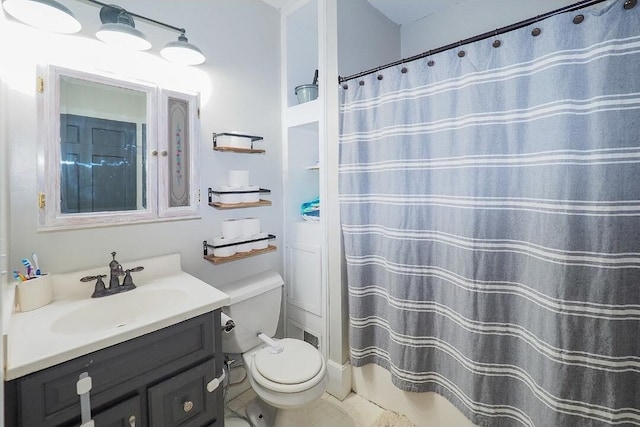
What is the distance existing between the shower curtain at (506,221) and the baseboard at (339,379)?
0.68ft

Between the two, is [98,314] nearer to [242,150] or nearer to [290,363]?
[290,363]

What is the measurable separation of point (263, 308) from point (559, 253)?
1.42m

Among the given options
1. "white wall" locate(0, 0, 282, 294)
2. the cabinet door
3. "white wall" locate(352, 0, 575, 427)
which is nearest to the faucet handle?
"white wall" locate(0, 0, 282, 294)

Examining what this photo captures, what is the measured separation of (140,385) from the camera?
3.42 ft

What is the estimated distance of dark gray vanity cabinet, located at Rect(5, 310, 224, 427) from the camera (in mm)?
844

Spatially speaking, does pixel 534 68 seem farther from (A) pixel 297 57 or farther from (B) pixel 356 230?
(A) pixel 297 57

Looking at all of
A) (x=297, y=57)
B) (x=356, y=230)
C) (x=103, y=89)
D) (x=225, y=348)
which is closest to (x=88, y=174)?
(x=103, y=89)

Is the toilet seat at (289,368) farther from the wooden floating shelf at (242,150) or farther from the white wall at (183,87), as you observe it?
the wooden floating shelf at (242,150)

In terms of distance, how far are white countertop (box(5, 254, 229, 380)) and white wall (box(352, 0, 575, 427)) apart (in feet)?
3.67

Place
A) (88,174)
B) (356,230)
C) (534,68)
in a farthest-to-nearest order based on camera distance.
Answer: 1. (356,230)
2. (88,174)
3. (534,68)

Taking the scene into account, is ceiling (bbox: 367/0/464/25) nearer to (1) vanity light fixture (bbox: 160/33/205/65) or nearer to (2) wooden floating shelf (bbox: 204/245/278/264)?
(1) vanity light fixture (bbox: 160/33/205/65)

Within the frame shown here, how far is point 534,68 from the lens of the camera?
1.10m

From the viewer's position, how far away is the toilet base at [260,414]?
158cm

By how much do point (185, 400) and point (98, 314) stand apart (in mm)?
519
